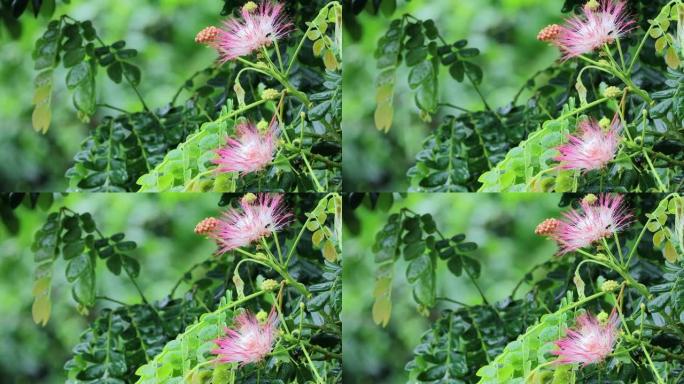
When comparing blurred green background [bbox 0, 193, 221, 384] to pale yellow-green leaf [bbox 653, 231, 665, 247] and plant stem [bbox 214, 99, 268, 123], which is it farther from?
pale yellow-green leaf [bbox 653, 231, 665, 247]

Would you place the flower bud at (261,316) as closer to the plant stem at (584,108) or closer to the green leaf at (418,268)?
the green leaf at (418,268)

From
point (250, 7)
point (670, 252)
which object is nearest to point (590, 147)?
point (670, 252)

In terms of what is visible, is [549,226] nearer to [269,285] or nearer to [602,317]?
[602,317]

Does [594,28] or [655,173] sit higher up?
[594,28]

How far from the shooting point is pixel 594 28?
2.74 meters

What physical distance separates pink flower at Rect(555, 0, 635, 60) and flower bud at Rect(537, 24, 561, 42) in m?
0.01

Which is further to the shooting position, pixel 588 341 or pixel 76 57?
pixel 76 57

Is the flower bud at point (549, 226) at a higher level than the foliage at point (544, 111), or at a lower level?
lower

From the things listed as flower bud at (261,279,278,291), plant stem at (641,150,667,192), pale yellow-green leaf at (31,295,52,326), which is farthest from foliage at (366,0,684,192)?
pale yellow-green leaf at (31,295,52,326)

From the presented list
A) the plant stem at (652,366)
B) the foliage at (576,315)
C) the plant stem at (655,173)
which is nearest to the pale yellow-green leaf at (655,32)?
the plant stem at (655,173)

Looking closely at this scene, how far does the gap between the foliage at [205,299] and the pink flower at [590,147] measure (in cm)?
62

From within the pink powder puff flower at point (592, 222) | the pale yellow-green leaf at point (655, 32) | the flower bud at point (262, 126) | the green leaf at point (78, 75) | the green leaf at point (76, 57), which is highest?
the green leaf at point (76, 57)

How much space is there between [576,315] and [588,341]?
75 mm

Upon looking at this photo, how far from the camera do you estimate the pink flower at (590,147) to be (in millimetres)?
2727
